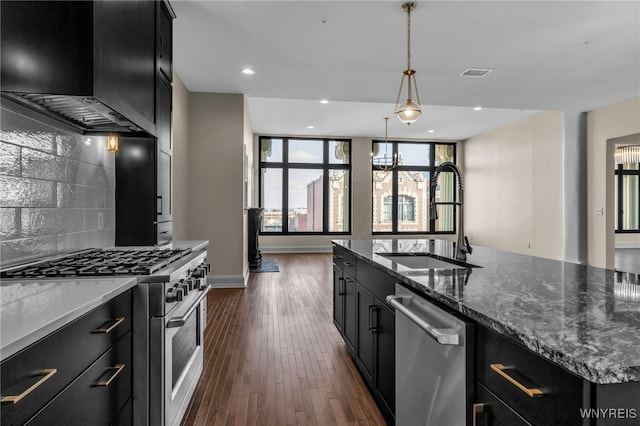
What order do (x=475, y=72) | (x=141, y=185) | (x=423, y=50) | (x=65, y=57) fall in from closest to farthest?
(x=65, y=57) < (x=141, y=185) < (x=423, y=50) < (x=475, y=72)

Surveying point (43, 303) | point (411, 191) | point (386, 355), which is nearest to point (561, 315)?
point (386, 355)

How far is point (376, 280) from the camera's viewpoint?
6.69 ft

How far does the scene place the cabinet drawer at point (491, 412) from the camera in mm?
901

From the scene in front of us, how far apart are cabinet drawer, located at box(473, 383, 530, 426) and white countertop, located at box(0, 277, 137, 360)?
1.12 m

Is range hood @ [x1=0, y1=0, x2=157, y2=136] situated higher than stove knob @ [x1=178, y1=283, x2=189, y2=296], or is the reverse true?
range hood @ [x1=0, y1=0, x2=157, y2=136]

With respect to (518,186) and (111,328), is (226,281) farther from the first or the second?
(518,186)

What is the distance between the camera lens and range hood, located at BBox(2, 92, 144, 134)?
1536 millimetres

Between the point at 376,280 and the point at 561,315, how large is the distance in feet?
3.63

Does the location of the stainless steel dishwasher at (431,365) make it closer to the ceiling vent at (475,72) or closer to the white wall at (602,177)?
the ceiling vent at (475,72)

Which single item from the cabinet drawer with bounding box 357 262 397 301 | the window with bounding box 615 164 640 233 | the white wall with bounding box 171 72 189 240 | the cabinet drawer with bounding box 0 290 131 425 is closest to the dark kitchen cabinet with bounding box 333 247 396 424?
the cabinet drawer with bounding box 357 262 397 301

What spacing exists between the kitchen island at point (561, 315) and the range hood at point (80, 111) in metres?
1.56

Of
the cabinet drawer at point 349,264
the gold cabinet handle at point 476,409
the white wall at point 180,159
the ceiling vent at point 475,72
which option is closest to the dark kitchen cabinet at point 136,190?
the cabinet drawer at point 349,264

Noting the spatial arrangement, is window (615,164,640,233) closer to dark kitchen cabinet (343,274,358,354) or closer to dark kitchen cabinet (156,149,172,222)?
dark kitchen cabinet (343,274,358,354)

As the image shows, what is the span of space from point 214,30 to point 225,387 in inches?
126
